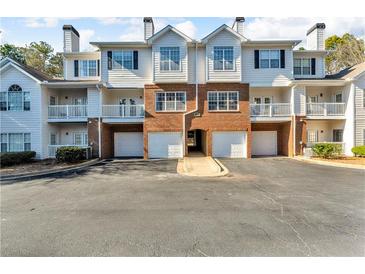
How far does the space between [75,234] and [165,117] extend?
1309cm

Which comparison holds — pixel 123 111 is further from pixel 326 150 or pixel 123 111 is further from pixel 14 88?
pixel 326 150

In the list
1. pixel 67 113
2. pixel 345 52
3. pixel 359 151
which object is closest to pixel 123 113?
pixel 67 113

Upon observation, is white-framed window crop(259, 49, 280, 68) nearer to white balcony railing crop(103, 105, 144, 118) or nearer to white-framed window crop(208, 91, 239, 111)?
white-framed window crop(208, 91, 239, 111)

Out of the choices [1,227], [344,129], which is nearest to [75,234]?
[1,227]

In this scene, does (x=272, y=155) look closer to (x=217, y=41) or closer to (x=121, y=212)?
(x=217, y=41)

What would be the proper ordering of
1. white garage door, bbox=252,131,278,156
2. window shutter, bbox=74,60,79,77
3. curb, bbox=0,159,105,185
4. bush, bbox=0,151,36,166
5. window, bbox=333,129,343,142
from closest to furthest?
curb, bbox=0,159,105,185 < bush, bbox=0,151,36,166 < window, bbox=333,129,343,142 < window shutter, bbox=74,60,79,77 < white garage door, bbox=252,131,278,156

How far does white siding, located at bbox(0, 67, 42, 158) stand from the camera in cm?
1677

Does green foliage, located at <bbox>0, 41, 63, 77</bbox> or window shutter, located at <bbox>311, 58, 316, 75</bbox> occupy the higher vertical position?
green foliage, located at <bbox>0, 41, 63, 77</bbox>

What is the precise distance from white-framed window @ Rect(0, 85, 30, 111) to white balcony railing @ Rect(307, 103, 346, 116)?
2301cm

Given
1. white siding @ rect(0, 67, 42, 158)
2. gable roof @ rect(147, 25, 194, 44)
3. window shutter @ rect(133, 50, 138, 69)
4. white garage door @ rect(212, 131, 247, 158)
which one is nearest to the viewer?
gable roof @ rect(147, 25, 194, 44)

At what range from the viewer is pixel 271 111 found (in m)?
17.8

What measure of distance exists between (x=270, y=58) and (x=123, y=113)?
12.9 meters

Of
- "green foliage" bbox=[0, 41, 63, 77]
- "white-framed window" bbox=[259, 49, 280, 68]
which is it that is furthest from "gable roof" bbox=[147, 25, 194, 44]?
"green foliage" bbox=[0, 41, 63, 77]

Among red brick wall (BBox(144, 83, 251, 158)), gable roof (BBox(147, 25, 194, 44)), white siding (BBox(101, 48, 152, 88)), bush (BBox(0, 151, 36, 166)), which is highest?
gable roof (BBox(147, 25, 194, 44))
